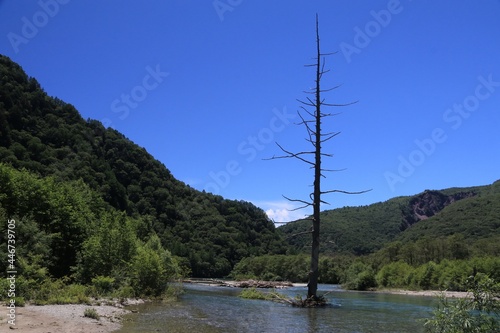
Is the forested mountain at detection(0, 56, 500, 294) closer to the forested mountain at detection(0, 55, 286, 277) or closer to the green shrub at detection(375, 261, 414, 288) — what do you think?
the forested mountain at detection(0, 55, 286, 277)

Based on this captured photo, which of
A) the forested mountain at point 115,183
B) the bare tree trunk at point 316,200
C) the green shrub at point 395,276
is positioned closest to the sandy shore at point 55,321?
the bare tree trunk at point 316,200

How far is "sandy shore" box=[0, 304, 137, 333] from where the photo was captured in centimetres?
1357

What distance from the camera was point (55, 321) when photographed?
15391mm

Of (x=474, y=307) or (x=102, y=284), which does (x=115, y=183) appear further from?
(x=474, y=307)

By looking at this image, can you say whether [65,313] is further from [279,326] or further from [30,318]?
[279,326]

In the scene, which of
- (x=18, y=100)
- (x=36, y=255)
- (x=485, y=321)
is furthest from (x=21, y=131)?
(x=485, y=321)

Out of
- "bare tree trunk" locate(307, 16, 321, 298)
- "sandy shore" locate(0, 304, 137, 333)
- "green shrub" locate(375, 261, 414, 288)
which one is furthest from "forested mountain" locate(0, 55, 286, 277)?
"green shrub" locate(375, 261, 414, 288)

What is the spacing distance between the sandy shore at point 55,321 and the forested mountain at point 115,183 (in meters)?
16.7

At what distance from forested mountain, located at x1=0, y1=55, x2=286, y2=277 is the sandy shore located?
16.7 metres

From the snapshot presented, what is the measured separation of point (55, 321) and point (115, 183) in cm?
10039

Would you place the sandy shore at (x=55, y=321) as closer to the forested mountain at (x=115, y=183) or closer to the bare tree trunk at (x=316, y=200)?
the bare tree trunk at (x=316, y=200)

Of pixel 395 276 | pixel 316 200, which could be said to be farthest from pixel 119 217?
pixel 395 276

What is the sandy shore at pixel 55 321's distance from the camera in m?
13.6

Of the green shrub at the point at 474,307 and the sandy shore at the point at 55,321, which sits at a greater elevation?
the green shrub at the point at 474,307
